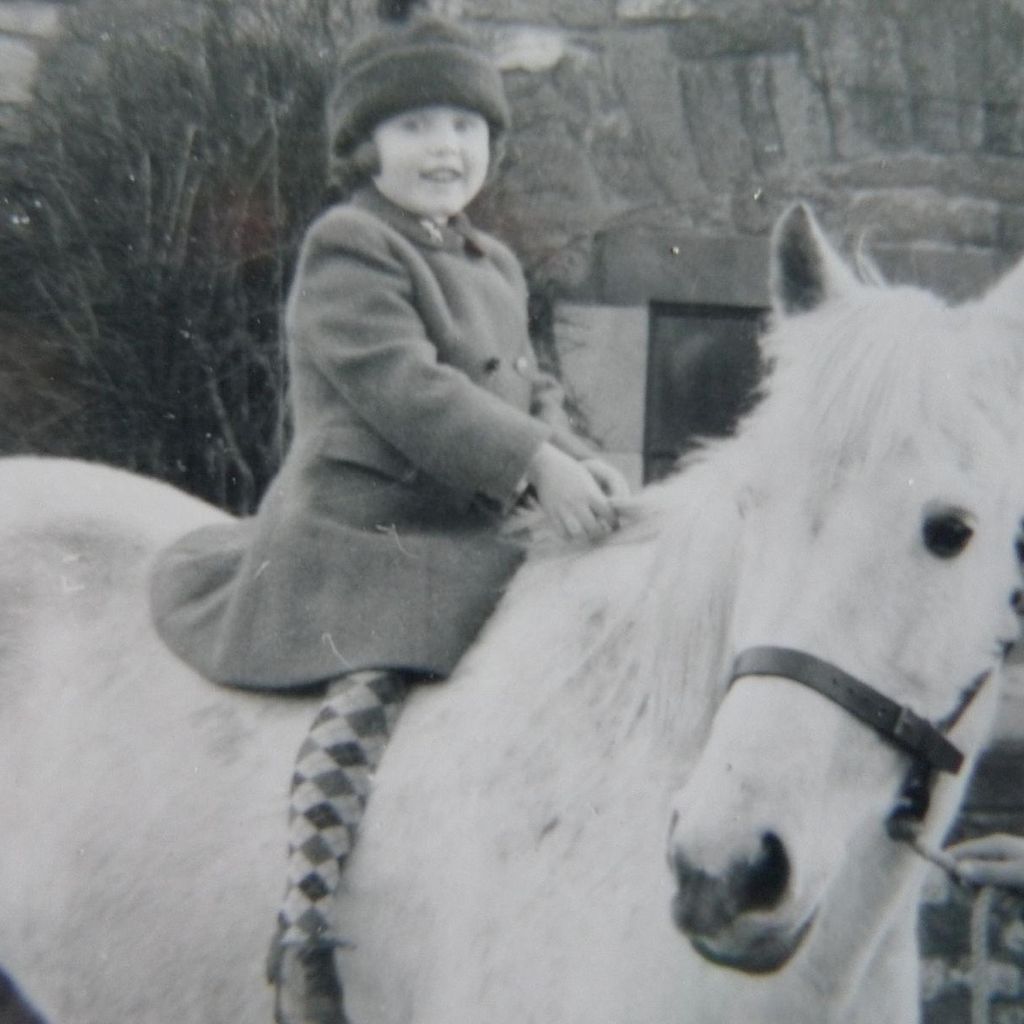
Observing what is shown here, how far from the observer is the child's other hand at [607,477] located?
241 centimetres

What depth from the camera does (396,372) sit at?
2312mm

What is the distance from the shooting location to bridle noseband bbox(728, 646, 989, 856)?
167cm

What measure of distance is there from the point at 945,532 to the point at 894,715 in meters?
0.21

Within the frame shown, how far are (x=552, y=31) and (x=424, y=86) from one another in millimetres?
3664

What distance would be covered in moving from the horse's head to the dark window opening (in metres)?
4.21

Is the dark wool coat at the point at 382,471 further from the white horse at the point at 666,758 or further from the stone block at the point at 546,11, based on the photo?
the stone block at the point at 546,11

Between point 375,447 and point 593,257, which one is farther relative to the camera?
point 593,257

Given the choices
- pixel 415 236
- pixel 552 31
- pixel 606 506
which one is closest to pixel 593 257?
pixel 552 31

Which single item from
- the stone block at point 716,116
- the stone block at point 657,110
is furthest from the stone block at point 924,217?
the stone block at point 657,110

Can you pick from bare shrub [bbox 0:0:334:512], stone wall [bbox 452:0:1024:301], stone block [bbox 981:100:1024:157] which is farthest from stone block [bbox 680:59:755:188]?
bare shrub [bbox 0:0:334:512]

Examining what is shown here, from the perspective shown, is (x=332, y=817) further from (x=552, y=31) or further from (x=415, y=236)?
(x=552, y=31)

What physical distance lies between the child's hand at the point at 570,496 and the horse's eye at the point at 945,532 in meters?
0.60

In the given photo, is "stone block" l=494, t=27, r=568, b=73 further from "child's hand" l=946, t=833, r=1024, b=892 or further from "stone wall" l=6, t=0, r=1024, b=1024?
"child's hand" l=946, t=833, r=1024, b=892

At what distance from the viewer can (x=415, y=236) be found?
2.52 m
